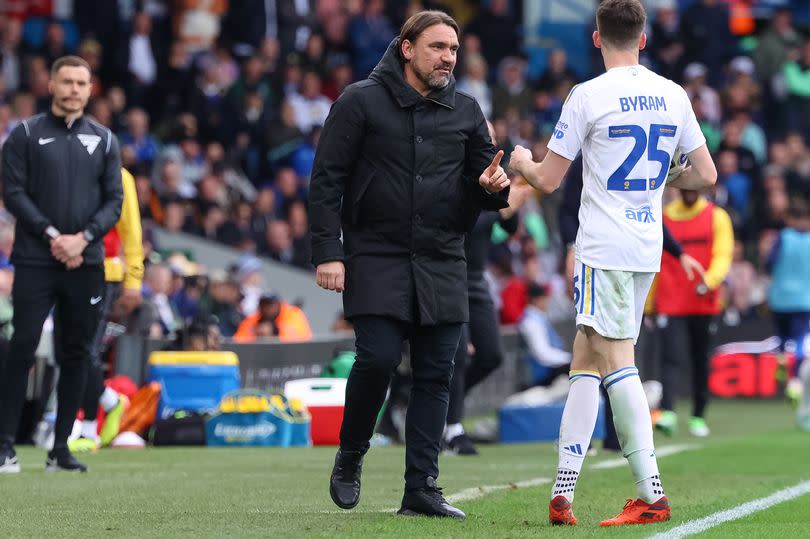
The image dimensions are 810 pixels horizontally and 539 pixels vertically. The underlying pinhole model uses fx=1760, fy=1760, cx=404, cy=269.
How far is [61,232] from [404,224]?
3157mm

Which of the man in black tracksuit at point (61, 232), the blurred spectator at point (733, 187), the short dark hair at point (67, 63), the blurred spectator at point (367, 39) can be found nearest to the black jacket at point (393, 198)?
the man in black tracksuit at point (61, 232)

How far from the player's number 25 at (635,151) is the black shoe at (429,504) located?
147 cm

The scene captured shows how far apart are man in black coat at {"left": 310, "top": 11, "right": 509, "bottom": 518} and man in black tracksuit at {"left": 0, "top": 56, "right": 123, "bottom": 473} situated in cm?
282

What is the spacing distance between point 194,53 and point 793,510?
1515 centimetres

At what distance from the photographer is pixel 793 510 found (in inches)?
314

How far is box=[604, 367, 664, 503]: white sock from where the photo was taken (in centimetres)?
713

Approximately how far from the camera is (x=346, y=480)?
749cm

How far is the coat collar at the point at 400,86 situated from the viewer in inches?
291

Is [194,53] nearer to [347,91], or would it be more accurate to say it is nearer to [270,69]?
[270,69]

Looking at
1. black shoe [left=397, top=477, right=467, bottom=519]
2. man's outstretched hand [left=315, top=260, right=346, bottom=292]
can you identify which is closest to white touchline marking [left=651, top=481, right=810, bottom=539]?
black shoe [left=397, top=477, right=467, bottom=519]

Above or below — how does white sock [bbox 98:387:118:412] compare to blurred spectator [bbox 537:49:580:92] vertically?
below

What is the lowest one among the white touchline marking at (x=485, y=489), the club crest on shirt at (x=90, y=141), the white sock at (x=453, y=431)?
the white sock at (x=453, y=431)

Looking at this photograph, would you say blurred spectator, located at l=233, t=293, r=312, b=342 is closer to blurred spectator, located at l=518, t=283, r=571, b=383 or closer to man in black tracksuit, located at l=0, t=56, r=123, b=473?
blurred spectator, located at l=518, t=283, r=571, b=383

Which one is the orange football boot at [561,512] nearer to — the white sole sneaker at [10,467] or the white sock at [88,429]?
the white sole sneaker at [10,467]
